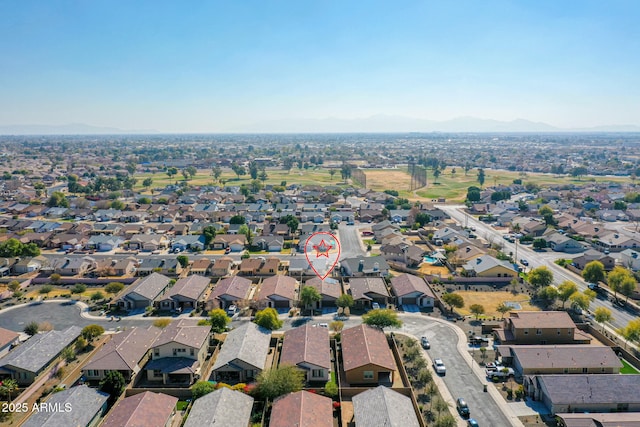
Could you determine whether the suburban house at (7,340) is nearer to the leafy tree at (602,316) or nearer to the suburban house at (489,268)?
the suburban house at (489,268)

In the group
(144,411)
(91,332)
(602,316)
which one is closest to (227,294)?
(91,332)

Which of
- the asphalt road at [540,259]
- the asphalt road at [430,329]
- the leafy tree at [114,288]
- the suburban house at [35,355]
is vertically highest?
the suburban house at [35,355]

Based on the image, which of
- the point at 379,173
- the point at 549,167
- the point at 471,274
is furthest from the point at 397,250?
the point at 549,167

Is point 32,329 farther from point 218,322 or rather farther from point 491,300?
point 491,300

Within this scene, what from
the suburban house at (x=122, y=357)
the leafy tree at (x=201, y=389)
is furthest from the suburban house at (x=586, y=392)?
the suburban house at (x=122, y=357)

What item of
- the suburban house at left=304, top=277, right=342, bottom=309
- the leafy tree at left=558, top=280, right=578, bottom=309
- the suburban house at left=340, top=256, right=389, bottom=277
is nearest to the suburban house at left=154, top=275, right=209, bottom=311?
the suburban house at left=304, top=277, right=342, bottom=309

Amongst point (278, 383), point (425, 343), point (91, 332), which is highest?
point (278, 383)

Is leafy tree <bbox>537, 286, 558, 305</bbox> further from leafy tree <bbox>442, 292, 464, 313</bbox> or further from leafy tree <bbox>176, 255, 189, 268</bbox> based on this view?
leafy tree <bbox>176, 255, 189, 268</bbox>
